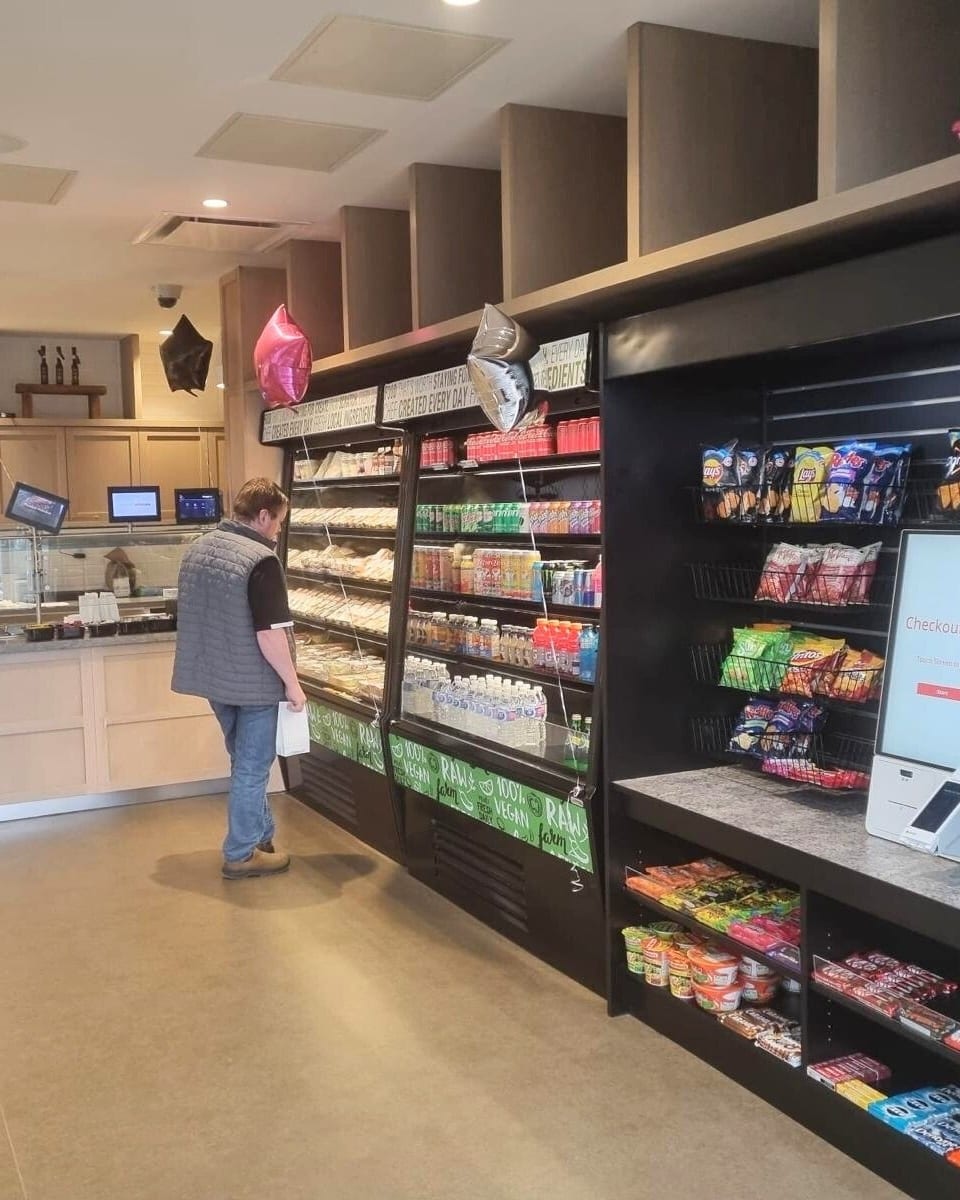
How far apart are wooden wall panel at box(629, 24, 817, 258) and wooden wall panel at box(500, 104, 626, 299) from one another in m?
0.73

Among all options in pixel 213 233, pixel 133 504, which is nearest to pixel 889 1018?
pixel 213 233

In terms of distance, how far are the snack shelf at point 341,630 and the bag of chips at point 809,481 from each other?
8.59 feet

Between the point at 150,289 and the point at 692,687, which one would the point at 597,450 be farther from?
the point at 150,289

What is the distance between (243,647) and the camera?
485 centimetres

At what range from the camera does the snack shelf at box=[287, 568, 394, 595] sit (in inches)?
223

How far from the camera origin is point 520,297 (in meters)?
3.89

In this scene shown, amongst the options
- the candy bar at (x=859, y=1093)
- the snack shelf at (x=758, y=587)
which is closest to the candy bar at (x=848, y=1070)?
the candy bar at (x=859, y=1093)

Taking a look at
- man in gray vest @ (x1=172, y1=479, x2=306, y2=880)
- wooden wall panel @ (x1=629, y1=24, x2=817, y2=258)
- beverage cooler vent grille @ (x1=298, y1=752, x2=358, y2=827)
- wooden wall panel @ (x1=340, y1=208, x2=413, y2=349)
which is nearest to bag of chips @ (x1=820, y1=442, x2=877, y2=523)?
wooden wall panel @ (x1=629, y1=24, x2=817, y2=258)

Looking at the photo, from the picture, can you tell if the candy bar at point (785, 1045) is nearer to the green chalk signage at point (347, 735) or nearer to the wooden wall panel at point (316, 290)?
the green chalk signage at point (347, 735)

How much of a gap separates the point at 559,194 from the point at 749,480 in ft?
4.47

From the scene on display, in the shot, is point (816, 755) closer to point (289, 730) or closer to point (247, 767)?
point (289, 730)

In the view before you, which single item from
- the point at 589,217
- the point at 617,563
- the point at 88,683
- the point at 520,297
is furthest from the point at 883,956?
the point at 88,683

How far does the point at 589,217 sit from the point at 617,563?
141 centimetres

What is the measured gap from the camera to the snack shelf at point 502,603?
425 cm
